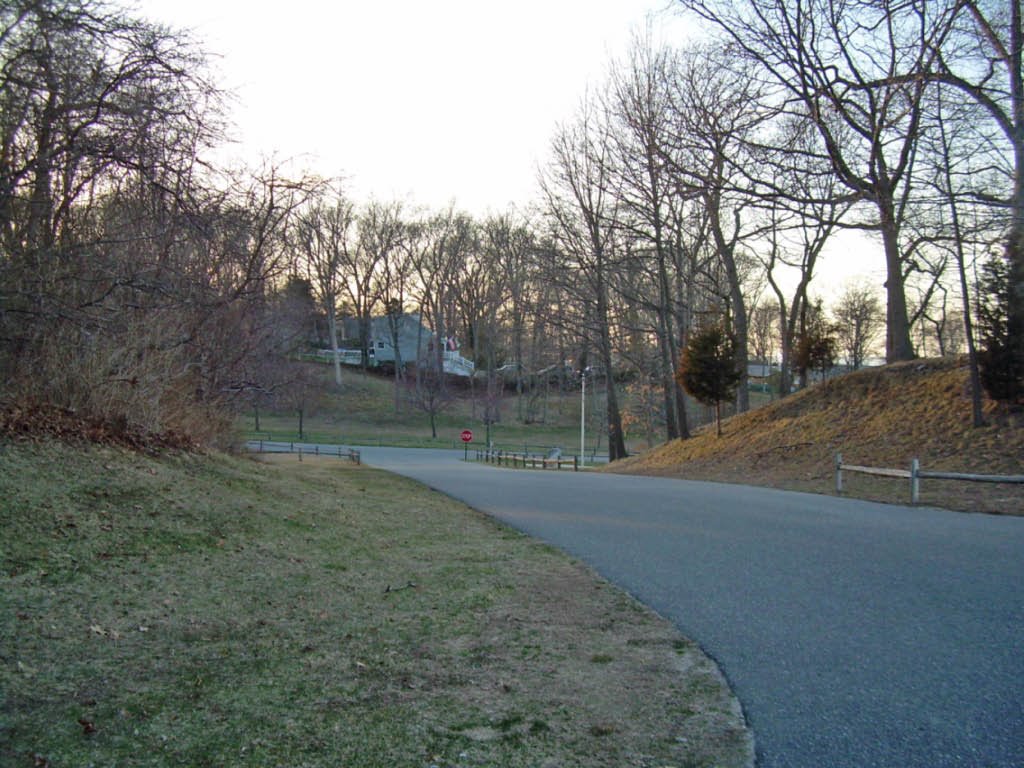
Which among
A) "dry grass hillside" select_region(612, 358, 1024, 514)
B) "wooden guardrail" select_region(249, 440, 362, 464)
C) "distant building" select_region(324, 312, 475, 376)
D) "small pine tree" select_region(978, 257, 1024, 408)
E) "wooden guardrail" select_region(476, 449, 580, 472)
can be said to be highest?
"distant building" select_region(324, 312, 475, 376)

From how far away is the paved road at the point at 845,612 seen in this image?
171 inches

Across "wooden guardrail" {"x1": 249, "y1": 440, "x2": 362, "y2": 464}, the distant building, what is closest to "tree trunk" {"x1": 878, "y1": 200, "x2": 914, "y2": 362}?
"wooden guardrail" {"x1": 249, "y1": 440, "x2": 362, "y2": 464}

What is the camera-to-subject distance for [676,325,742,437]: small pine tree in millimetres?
30266

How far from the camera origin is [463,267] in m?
74.1

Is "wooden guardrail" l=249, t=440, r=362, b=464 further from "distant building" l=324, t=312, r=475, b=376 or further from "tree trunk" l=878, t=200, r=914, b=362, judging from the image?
"tree trunk" l=878, t=200, r=914, b=362

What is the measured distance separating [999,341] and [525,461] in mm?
25053

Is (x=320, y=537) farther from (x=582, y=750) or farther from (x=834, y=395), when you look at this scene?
(x=834, y=395)

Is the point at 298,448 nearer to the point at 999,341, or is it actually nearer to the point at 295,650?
the point at 999,341

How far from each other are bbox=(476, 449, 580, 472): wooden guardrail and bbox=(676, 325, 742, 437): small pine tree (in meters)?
8.76

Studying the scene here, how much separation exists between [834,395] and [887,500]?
1232cm

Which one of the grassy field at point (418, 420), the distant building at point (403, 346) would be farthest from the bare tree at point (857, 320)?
the distant building at point (403, 346)

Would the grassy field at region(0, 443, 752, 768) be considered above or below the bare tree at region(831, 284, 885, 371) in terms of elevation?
below

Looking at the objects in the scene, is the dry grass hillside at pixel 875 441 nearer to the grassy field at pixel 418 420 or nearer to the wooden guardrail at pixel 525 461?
the wooden guardrail at pixel 525 461

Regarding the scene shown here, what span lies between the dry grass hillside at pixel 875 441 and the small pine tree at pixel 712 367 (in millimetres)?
1491
